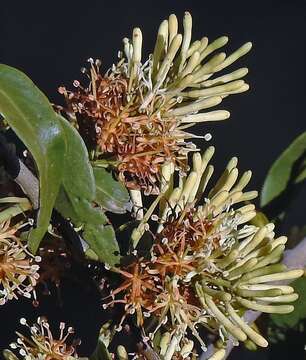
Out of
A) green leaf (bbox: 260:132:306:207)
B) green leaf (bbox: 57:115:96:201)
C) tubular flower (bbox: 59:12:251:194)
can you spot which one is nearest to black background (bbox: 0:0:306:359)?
green leaf (bbox: 260:132:306:207)

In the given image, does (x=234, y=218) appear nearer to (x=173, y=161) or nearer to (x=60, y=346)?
(x=173, y=161)

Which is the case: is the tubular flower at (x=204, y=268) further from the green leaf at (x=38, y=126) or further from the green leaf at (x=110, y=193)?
the green leaf at (x=38, y=126)

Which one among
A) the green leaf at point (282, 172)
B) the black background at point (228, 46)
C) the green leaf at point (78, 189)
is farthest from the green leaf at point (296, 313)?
the black background at point (228, 46)

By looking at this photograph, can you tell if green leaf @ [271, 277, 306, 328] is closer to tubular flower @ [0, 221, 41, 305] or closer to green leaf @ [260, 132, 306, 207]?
green leaf @ [260, 132, 306, 207]

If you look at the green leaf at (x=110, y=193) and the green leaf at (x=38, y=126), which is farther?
the green leaf at (x=110, y=193)

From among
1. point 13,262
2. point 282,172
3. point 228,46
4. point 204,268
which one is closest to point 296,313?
point 282,172
